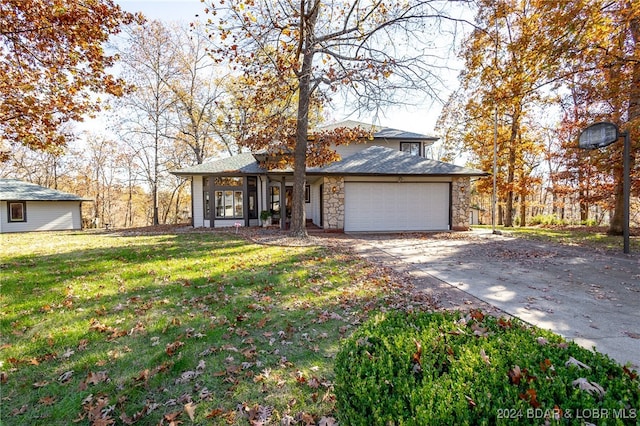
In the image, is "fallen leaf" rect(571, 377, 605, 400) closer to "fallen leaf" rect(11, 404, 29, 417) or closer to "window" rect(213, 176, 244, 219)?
"fallen leaf" rect(11, 404, 29, 417)

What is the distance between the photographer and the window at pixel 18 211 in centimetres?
1898

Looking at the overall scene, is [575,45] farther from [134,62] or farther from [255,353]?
[134,62]

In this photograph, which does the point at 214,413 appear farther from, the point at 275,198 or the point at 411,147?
the point at 411,147

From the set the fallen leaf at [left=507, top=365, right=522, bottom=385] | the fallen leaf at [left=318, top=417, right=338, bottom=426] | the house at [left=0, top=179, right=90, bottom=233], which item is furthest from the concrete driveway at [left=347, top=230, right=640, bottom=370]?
the house at [left=0, top=179, right=90, bottom=233]

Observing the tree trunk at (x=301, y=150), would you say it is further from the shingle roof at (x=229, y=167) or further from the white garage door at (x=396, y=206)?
the shingle roof at (x=229, y=167)

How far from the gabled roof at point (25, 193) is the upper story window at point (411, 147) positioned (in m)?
23.3

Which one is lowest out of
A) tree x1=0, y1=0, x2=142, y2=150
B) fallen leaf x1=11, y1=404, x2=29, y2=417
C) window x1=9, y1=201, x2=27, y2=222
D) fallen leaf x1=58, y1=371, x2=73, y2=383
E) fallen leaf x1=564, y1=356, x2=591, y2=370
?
fallen leaf x1=11, y1=404, x2=29, y2=417

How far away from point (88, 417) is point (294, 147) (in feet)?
35.1

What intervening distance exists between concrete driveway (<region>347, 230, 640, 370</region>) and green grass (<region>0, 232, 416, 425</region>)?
1700mm

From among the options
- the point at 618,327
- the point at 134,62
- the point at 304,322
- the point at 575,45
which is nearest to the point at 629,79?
the point at 575,45

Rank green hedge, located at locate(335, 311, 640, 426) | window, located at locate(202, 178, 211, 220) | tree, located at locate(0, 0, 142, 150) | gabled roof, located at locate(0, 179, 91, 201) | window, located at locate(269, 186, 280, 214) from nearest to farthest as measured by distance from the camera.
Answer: green hedge, located at locate(335, 311, 640, 426)
tree, located at locate(0, 0, 142, 150)
window, located at locate(202, 178, 211, 220)
gabled roof, located at locate(0, 179, 91, 201)
window, located at locate(269, 186, 280, 214)

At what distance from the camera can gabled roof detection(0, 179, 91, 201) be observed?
18.8 metres

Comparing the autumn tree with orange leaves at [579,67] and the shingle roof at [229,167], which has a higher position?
the autumn tree with orange leaves at [579,67]

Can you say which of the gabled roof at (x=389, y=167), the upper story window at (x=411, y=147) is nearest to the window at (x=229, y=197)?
the gabled roof at (x=389, y=167)
